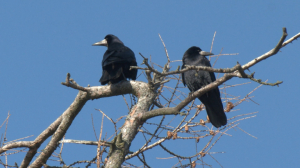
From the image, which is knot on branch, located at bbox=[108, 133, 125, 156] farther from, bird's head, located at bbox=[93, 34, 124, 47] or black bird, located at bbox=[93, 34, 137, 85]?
bird's head, located at bbox=[93, 34, 124, 47]

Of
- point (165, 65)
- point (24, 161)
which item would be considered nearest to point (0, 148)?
point (24, 161)

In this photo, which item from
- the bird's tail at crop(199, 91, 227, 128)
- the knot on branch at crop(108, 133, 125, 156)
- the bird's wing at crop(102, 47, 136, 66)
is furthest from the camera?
the bird's wing at crop(102, 47, 136, 66)

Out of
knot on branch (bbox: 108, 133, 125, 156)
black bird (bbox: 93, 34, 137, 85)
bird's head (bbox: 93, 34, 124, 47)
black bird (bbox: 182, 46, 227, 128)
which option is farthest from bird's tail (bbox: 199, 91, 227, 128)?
bird's head (bbox: 93, 34, 124, 47)

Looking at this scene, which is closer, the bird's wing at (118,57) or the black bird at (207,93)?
the black bird at (207,93)

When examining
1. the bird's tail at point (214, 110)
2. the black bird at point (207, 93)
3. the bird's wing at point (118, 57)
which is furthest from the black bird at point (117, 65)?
the bird's tail at point (214, 110)

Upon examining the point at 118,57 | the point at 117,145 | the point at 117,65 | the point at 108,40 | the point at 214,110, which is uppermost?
the point at 108,40

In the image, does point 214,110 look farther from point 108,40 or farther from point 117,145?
point 108,40

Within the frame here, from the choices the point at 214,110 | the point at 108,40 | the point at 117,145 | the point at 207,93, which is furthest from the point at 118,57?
the point at 108,40

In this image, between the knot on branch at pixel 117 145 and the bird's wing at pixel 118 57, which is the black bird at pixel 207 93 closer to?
the bird's wing at pixel 118 57

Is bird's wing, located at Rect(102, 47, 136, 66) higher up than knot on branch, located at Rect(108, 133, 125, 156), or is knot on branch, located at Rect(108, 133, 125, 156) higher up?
bird's wing, located at Rect(102, 47, 136, 66)

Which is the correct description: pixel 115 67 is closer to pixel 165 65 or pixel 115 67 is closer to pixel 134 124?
pixel 165 65

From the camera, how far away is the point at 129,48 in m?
5.45

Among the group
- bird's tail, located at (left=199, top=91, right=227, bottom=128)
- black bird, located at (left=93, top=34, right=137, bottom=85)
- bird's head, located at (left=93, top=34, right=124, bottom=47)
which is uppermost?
bird's head, located at (left=93, top=34, right=124, bottom=47)

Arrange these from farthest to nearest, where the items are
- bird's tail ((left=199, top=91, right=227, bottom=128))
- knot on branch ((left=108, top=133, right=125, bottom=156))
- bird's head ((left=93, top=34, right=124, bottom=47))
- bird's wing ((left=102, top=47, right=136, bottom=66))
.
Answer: bird's head ((left=93, top=34, right=124, bottom=47)), bird's wing ((left=102, top=47, right=136, bottom=66)), bird's tail ((left=199, top=91, right=227, bottom=128)), knot on branch ((left=108, top=133, right=125, bottom=156))
